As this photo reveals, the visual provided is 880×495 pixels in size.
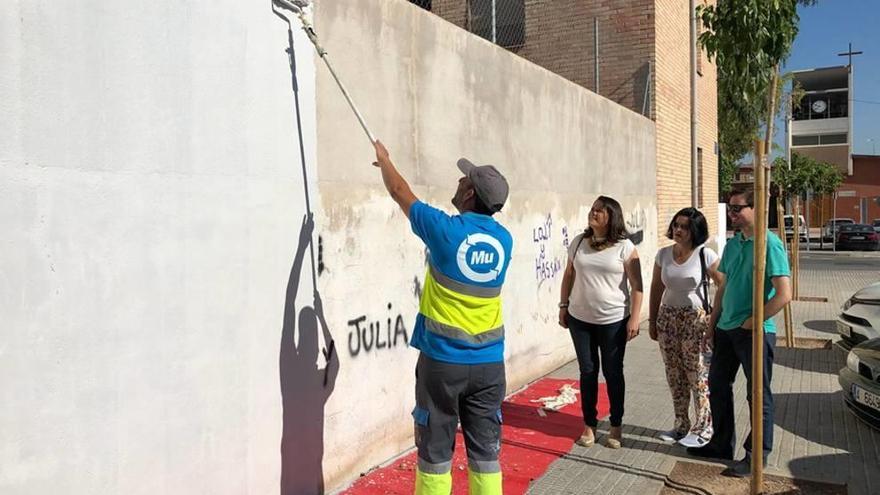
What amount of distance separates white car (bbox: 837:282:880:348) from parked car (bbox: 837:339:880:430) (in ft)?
6.95

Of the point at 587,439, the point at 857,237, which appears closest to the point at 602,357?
the point at 587,439

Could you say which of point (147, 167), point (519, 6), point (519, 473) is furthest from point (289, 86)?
point (519, 6)

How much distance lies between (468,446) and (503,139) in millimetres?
3660

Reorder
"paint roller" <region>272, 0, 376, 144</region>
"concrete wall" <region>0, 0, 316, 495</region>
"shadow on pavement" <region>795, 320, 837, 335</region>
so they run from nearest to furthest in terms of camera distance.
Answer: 1. "concrete wall" <region>0, 0, 316, 495</region>
2. "paint roller" <region>272, 0, 376, 144</region>
3. "shadow on pavement" <region>795, 320, 837, 335</region>

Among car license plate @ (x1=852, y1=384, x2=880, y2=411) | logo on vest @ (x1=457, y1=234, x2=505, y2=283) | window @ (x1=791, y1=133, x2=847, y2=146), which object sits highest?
window @ (x1=791, y1=133, x2=847, y2=146)

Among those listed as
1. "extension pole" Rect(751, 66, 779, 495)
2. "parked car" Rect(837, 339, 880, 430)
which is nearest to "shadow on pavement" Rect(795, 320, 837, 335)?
"parked car" Rect(837, 339, 880, 430)

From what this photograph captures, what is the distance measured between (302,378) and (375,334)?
30.9 inches

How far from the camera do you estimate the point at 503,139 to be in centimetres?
652

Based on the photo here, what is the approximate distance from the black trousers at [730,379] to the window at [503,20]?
28.7 ft

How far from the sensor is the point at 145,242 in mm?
3041

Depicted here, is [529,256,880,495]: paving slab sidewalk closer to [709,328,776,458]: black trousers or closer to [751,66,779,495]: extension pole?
[709,328,776,458]: black trousers

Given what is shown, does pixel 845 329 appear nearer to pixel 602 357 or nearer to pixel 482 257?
pixel 602 357

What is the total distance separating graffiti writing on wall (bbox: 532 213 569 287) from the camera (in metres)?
7.31

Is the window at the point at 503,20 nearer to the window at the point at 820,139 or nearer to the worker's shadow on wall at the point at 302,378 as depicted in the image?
the worker's shadow on wall at the point at 302,378
